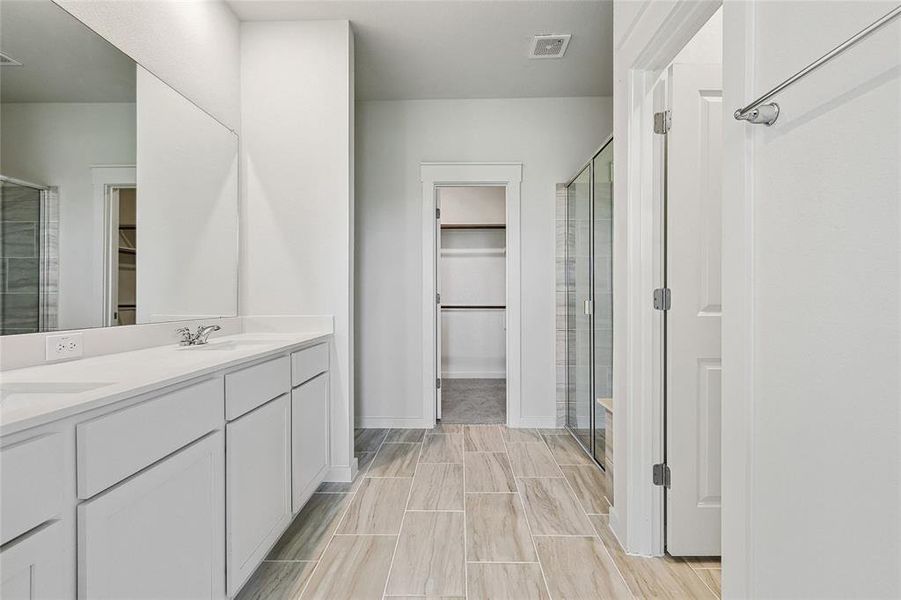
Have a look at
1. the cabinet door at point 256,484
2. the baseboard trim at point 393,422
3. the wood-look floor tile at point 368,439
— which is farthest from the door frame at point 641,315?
the baseboard trim at point 393,422

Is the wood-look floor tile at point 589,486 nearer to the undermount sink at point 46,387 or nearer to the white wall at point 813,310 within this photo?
the white wall at point 813,310

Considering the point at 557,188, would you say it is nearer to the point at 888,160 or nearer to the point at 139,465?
the point at 888,160

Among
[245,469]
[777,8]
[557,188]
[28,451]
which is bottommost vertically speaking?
[245,469]

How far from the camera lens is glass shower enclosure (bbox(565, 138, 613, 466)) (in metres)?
2.64

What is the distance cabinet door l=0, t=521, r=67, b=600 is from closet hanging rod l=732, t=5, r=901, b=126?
5.20 ft

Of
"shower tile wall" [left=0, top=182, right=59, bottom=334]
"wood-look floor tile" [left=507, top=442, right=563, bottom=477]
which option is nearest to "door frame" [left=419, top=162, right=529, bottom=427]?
"wood-look floor tile" [left=507, top=442, right=563, bottom=477]

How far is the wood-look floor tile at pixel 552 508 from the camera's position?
201 centimetres

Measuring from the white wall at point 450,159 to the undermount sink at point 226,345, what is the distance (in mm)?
1458

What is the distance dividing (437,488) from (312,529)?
709 mm

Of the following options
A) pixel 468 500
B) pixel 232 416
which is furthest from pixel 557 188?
pixel 232 416

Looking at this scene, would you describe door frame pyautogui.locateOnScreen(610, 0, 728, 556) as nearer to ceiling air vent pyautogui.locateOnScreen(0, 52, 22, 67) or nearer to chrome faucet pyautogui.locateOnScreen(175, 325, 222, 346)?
chrome faucet pyautogui.locateOnScreen(175, 325, 222, 346)

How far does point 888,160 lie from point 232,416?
172 cm

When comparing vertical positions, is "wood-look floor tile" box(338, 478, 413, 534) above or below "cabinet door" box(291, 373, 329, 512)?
below

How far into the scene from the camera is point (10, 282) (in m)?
1.29
